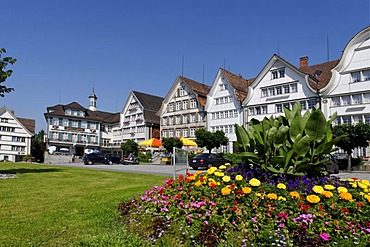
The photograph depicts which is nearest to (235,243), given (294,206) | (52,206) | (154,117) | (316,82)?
(294,206)

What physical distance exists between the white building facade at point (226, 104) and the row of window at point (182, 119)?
3.10 metres

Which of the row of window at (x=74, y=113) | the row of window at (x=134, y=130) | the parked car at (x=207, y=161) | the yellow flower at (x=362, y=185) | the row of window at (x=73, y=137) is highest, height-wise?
the row of window at (x=74, y=113)

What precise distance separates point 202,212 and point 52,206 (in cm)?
493

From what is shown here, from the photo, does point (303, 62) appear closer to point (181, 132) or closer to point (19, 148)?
point (181, 132)

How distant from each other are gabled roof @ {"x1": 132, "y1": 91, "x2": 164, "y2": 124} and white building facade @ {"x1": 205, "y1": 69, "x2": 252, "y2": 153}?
1572cm

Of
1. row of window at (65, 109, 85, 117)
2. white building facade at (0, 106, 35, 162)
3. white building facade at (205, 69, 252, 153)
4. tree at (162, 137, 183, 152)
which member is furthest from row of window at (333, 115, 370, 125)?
white building facade at (0, 106, 35, 162)

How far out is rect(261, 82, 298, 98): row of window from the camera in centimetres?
3878

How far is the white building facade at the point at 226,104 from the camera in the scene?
148 feet

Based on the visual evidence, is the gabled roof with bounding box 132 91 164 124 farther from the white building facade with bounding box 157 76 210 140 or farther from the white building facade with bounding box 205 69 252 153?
the white building facade with bounding box 205 69 252 153

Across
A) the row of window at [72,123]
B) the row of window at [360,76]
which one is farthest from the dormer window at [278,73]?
the row of window at [72,123]

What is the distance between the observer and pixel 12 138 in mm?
66688

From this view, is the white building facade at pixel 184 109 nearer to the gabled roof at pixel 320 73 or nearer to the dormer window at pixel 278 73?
the dormer window at pixel 278 73

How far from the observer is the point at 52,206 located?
792 cm

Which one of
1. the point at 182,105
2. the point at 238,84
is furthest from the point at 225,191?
the point at 182,105
